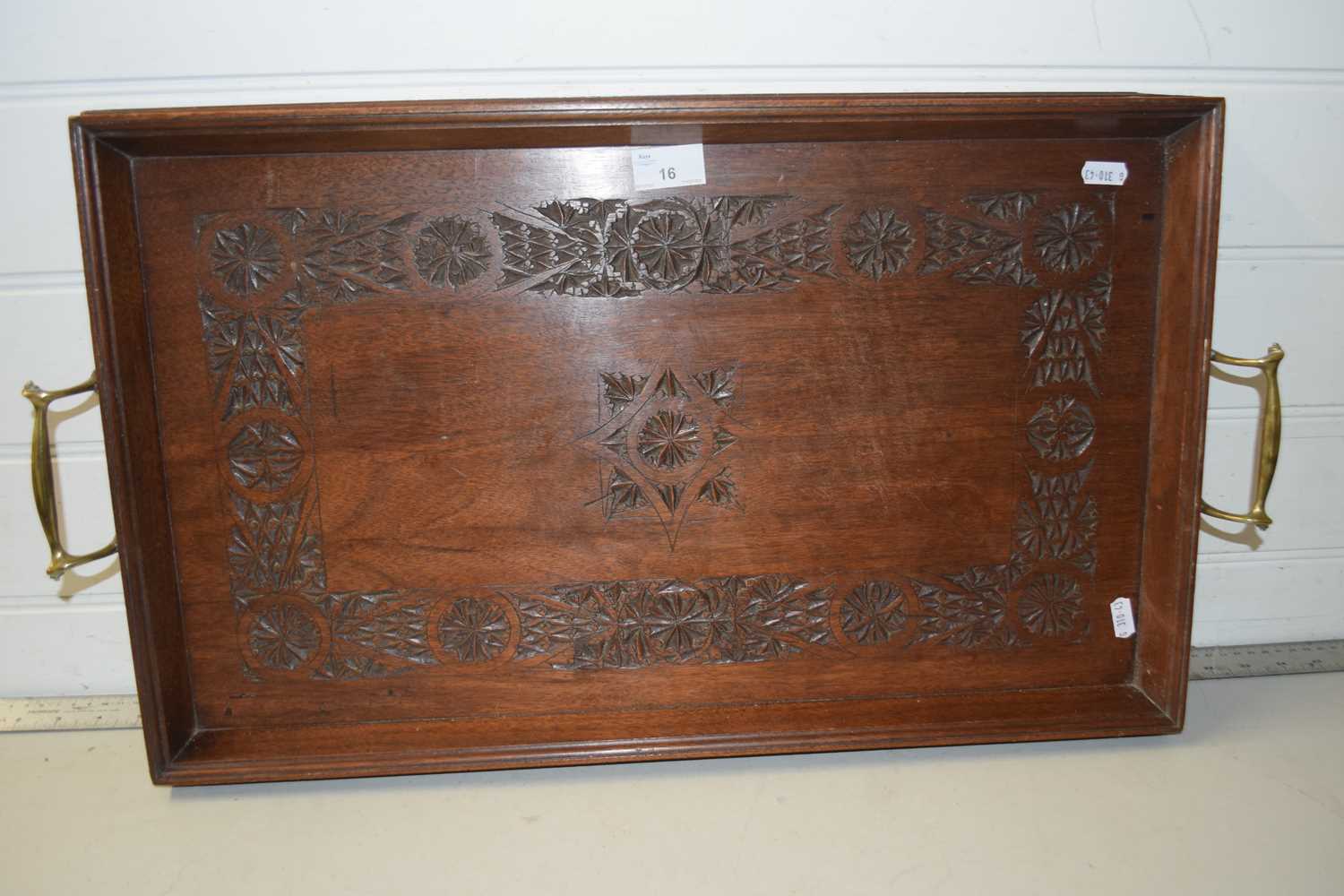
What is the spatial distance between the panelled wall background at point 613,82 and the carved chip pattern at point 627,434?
1.00ft

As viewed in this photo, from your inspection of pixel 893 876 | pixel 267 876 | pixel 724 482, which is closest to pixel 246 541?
pixel 267 876

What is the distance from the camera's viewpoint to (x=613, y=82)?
1.30 m

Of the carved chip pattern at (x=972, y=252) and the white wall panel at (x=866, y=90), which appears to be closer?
the carved chip pattern at (x=972, y=252)

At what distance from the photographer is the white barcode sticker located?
1248mm

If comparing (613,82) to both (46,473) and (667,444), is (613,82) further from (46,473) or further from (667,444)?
(46,473)

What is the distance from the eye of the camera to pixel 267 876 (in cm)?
102

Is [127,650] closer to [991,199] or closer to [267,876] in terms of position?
[267,876]

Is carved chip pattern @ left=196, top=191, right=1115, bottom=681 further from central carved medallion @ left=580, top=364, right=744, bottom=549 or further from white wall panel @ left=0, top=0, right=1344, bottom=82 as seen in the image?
white wall panel @ left=0, top=0, right=1344, bottom=82

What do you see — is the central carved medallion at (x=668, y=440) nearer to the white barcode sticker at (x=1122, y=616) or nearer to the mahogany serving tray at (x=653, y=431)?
the mahogany serving tray at (x=653, y=431)

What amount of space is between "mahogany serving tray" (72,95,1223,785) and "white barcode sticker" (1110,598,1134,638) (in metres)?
0.01

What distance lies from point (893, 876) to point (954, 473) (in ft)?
1.69

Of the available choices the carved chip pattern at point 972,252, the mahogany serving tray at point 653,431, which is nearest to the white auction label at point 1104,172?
the mahogany serving tray at point 653,431

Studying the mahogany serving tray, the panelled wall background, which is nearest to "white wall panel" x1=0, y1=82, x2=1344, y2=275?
the panelled wall background

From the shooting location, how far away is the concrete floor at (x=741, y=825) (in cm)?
101
